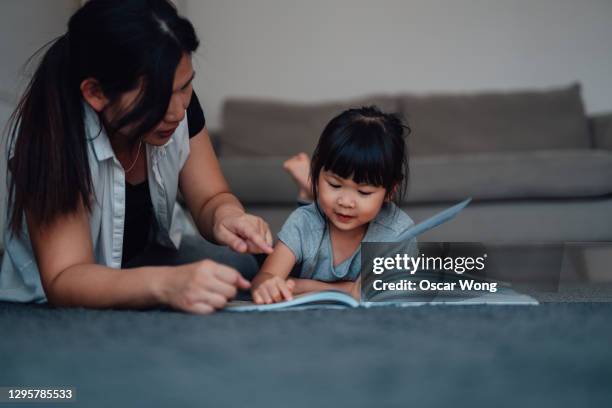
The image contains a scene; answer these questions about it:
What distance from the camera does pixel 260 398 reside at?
506mm

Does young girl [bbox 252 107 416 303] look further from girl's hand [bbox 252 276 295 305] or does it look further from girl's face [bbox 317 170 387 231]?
girl's hand [bbox 252 276 295 305]

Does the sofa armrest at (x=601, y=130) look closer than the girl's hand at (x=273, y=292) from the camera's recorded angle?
No

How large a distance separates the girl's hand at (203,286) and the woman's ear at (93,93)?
359mm

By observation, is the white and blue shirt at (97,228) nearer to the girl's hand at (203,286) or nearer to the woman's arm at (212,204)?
the woman's arm at (212,204)

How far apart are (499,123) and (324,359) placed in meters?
2.61

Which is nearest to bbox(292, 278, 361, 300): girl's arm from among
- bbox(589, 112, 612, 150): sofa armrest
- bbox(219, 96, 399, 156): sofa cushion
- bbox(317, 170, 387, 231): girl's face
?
bbox(317, 170, 387, 231): girl's face

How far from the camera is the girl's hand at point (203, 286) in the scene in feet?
2.70

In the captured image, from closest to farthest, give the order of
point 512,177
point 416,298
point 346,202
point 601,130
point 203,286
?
point 203,286 → point 416,298 → point 346,202 → point 512,177 → point 601,130

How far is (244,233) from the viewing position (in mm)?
1148

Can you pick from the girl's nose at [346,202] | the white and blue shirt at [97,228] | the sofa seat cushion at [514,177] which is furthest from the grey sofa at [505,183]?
the white and blue shirt at [97,228]

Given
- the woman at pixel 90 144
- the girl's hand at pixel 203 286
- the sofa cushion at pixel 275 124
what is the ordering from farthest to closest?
the sofa cushion at pixel 275 124
the woman at pixel 90 144
the girl's hand at pixel 203 286

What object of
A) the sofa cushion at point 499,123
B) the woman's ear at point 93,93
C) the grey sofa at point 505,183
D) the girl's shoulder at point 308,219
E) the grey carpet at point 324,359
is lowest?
the grey carpet at point 324,359

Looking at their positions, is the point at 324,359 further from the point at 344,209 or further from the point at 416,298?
the point at 344,209

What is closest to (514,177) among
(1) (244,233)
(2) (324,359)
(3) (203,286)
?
(1) (244,233)
